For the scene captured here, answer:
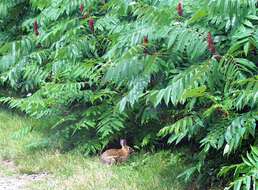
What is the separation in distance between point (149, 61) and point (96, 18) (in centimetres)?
175

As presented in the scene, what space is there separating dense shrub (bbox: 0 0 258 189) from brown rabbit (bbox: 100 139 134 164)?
0.13 metres

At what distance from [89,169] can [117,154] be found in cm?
34

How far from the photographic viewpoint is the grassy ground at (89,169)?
16.6 feet

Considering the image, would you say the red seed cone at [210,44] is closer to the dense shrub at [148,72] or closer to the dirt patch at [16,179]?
the dense shrub at [148,72]

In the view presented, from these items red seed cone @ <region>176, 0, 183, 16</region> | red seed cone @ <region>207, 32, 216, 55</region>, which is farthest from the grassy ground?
red seed cone @ <region>176, 0, 183, 16</region>

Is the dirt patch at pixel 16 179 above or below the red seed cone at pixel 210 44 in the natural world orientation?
below

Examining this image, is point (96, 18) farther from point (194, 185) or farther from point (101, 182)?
point (194, 185)

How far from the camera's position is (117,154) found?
5727 mm

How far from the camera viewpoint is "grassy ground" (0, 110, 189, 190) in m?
5.07

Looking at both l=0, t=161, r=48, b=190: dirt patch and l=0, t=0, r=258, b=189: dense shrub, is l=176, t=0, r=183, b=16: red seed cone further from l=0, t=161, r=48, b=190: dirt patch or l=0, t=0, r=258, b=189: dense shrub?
l=0, t=161, r=48, b=190: dirt patch

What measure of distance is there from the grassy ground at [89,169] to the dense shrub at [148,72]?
0.22m

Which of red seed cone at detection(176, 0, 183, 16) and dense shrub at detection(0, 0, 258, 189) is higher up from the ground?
red seed cone at detection(176, 0, 183, 16)

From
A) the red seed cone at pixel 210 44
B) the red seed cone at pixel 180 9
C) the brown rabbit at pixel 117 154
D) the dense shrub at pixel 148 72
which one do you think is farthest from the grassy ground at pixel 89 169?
the red seed cone at pixel 180 9

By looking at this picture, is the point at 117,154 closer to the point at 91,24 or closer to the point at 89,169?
the point at 89,169
